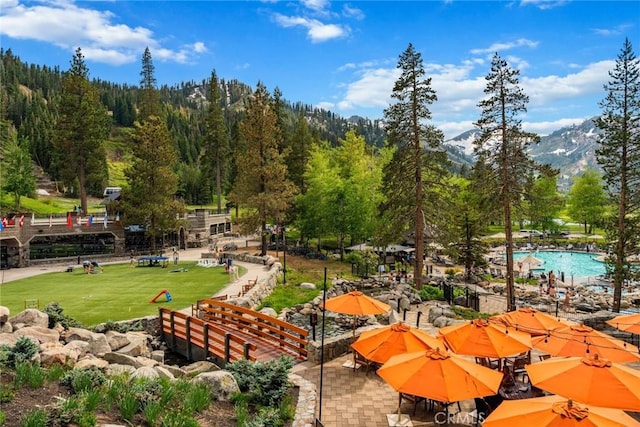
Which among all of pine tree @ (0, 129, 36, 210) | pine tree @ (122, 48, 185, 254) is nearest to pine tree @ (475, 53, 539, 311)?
pine tree @ (122, 48, 185, 254)

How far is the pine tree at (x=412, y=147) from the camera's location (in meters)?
28.0

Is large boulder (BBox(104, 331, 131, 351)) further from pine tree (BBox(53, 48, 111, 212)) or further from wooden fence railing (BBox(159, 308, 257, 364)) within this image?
pine tree (BBox(53, 48, 111, 212))

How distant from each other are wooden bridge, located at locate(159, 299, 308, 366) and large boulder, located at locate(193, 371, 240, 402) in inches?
127

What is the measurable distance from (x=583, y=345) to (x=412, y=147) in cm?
1877

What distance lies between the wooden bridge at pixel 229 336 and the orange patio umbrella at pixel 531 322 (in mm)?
6493

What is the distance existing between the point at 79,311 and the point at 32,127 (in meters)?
92.7

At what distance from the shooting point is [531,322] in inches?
540

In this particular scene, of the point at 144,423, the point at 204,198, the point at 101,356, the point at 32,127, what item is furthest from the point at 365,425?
the point at 32,127

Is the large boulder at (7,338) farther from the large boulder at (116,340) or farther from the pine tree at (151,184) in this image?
the pine tree at (151,184)

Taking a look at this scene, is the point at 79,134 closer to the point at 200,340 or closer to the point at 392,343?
the point at 200,340

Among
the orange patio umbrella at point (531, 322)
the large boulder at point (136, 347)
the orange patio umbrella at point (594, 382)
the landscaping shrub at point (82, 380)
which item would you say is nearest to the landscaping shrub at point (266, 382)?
the landscaping shrub at point (82, 380)

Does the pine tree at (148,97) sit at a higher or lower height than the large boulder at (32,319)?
higher

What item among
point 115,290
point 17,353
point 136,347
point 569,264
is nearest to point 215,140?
point 115,290

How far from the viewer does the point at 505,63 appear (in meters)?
24.1
